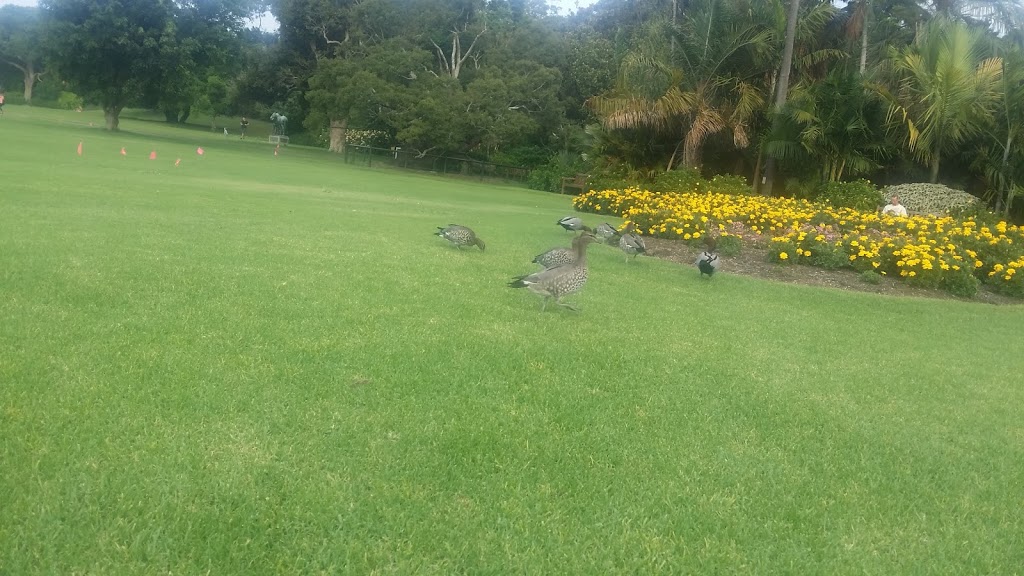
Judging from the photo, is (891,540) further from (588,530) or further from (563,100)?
(563,100)

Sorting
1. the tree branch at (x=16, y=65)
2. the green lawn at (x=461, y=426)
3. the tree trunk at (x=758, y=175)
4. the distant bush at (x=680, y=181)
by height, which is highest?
the tree branch at (x=16, y=65)

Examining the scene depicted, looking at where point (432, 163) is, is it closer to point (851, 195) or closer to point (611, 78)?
point (611, 78)

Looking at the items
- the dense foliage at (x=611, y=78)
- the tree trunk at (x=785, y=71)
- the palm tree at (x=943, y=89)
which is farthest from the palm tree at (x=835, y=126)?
the palm tree at (x=943, y=89)

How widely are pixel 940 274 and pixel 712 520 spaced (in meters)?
9.21

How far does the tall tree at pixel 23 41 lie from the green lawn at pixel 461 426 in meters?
34.4

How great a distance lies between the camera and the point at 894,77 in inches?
870

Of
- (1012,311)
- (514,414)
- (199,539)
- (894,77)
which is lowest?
(199,539)

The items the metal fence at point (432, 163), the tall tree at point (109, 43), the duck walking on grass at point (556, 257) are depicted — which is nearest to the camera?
the duck walking on grass at point (556, 257)

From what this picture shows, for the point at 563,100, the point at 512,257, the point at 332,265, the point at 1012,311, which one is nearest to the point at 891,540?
the point at 332,265

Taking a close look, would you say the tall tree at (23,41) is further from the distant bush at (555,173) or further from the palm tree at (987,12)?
the palm tree at (987,12)

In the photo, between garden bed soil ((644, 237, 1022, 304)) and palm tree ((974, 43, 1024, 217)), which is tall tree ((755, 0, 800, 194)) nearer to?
palm tree ((974, 43, 1024, 217))

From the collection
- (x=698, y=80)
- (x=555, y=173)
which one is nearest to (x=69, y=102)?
(x=555, y=173)

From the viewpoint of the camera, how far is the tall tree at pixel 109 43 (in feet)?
113

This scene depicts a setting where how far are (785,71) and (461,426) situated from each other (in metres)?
20.1
